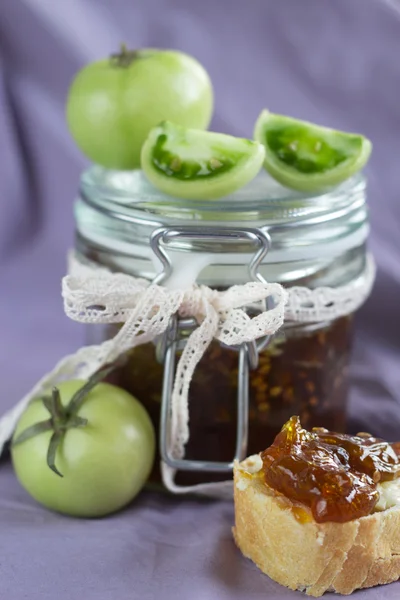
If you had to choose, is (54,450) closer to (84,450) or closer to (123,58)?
(84,450)

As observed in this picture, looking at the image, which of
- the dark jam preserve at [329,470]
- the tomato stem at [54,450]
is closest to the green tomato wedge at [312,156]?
the dark jam preserve at [329,470]

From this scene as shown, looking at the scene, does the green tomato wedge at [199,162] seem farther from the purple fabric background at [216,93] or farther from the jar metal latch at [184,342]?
the purple fabric background at [216,93]

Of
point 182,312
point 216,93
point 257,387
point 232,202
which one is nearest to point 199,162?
point 232,202

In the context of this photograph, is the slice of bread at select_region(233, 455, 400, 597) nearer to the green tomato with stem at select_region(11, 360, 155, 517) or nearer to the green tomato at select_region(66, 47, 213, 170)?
the green tomato with stem at select_region(11, 360, 155, 517)

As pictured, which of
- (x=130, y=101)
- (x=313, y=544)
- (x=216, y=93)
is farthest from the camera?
(x=216, y=93)

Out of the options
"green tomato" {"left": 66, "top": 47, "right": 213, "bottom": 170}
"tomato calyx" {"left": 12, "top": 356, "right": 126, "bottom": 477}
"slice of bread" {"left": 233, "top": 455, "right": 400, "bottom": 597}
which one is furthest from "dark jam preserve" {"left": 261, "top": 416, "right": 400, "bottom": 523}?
"green tomato" {"left": 66, "top": 47, "right": 213, "bottom": 170}

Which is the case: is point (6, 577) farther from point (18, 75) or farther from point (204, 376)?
point (18, 75)
